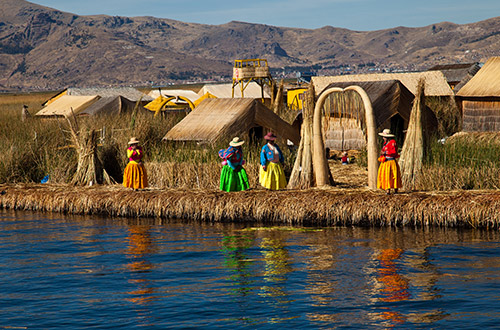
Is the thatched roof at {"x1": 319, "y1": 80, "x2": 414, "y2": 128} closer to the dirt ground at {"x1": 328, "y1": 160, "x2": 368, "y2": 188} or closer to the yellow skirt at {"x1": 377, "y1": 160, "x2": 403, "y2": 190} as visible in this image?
the dirt ground at {"x1": 328, "y1": 160, "x2": 368, "y2": 188}

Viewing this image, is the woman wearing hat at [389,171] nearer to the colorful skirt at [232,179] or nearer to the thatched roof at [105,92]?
the colorful skirt at [232,179]

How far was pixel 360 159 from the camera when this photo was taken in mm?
Result: 17578

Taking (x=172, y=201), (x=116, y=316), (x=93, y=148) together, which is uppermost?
(x=93, y=148)

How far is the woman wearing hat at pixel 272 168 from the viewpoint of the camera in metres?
14.0

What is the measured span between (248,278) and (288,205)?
11.2 feet

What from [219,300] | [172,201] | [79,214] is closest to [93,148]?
[79,214]

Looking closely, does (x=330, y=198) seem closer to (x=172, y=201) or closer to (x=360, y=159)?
(x=172, y=201)

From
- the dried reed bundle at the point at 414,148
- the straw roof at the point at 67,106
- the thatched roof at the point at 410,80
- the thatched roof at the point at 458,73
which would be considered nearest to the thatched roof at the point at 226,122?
the dried reed bundle at the point at 414,148

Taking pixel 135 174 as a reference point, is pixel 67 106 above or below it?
above

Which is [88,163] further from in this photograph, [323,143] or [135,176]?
[323,143]

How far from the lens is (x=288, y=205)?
43.1 ft

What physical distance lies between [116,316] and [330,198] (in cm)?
551

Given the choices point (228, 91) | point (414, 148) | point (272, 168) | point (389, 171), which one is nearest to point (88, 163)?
point (272, 168)

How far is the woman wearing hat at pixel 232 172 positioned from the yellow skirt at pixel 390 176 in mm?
2683
